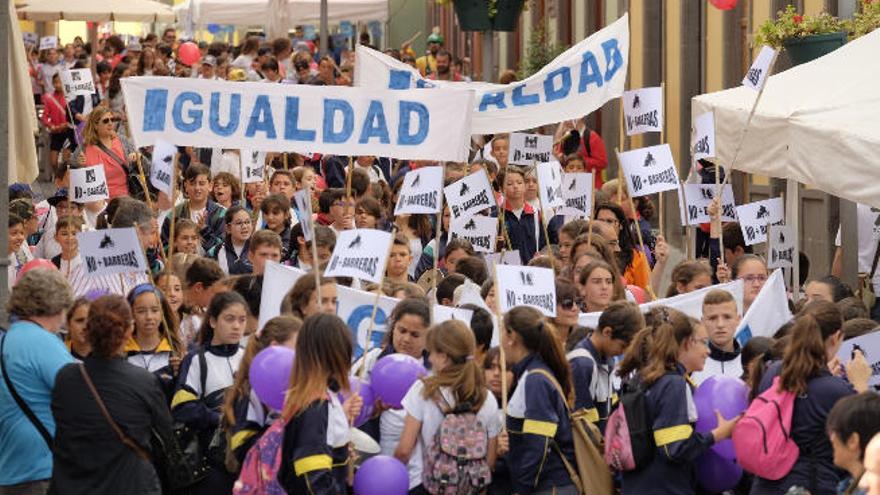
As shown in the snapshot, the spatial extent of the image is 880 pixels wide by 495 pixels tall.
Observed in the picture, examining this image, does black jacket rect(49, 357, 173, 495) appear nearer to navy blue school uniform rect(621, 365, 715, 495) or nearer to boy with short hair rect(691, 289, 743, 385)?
navy blue school uniform rect(621, 365, 715, 495)

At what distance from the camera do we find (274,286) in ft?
35.1

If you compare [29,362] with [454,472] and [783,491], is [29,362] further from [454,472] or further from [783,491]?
[783,491]

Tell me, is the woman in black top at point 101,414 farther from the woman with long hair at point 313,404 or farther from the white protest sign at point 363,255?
the white protest sign at point 363,255

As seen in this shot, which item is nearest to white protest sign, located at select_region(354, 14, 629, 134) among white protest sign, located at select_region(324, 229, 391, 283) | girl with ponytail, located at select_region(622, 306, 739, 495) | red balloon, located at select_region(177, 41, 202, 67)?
white protest sign, located at select_region(324, 229, 391, 283)

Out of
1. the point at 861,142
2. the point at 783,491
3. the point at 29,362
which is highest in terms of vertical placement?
the point at 861,142

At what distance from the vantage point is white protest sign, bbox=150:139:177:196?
13.1 metres

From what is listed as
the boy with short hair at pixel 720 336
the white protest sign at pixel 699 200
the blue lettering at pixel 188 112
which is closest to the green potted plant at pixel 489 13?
the white protest sign at pixel 699 200

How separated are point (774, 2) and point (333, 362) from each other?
42.3 feet

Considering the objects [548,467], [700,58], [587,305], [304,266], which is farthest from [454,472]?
[700,58]

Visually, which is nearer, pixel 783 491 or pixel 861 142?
pixel 783 491

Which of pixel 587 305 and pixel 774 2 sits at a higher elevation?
pixel 774 2

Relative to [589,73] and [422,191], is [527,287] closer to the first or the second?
[422,191]

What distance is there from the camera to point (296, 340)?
28.1 ft

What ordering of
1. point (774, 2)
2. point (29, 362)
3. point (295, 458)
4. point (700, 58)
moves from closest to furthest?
point (295, 458)
point (29, 362)
point (774, 2)
point (700, 58)
